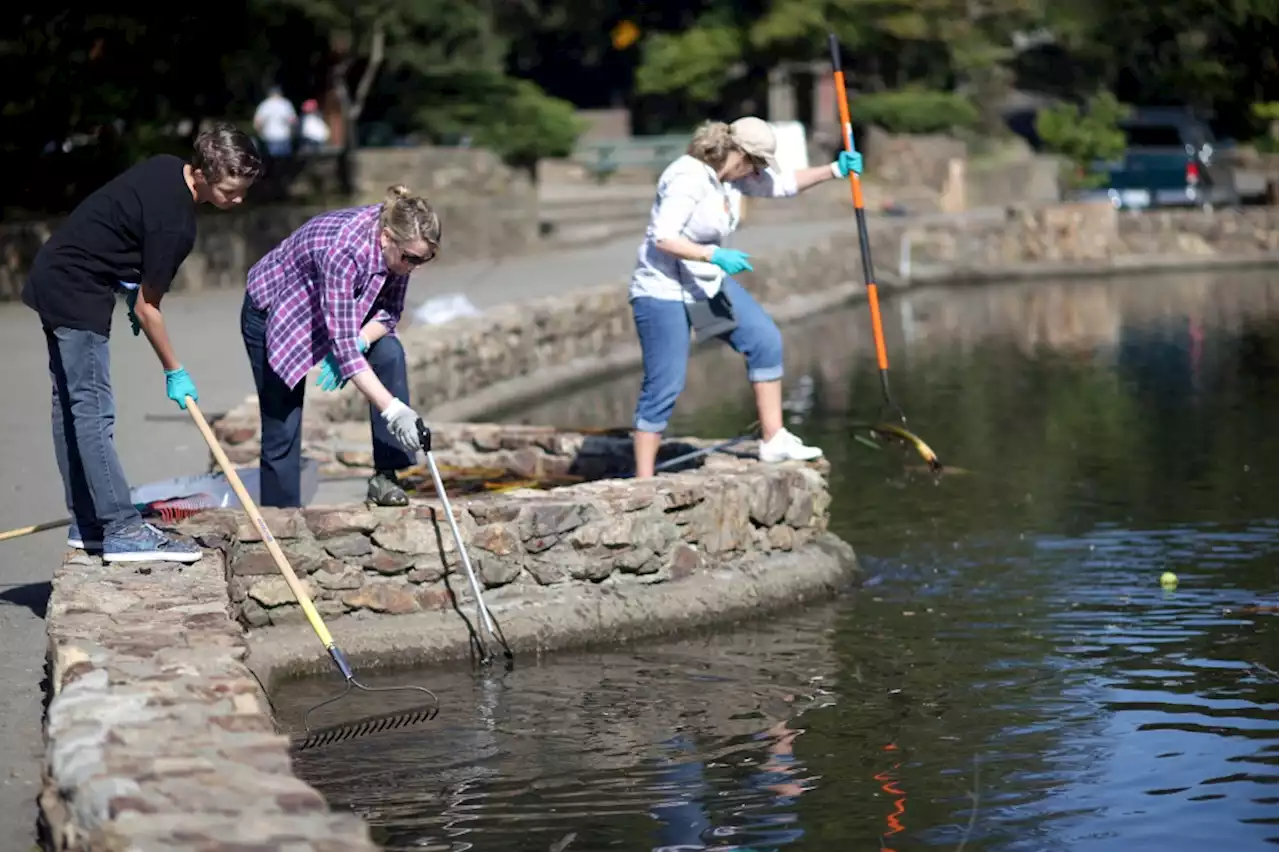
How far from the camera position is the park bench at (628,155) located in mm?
38469

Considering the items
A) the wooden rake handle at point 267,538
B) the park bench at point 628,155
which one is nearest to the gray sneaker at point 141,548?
the wooden rake handle at point 267,538

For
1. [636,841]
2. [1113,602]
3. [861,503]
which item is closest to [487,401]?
[861,503]

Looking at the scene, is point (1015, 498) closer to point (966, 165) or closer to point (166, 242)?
point (166, 242)

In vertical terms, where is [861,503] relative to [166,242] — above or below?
below

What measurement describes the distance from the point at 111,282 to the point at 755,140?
11.0 feet

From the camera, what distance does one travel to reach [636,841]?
23.4ft

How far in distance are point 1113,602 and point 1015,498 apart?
2.90 metres

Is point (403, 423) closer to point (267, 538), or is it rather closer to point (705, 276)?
point (267, 538)

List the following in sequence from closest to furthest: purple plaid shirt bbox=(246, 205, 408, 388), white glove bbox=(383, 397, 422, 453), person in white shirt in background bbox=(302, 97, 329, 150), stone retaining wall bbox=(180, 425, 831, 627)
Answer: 1. white glove bbox=(383, 397, 422, 453)
2. purple plaid shirt bbox=(246, 205, 408, 388)
3. stone retaining wall bbox=(180, 425, 831, 627)
4. person in white shirt in background bbox=(302, 97, 329, 150)

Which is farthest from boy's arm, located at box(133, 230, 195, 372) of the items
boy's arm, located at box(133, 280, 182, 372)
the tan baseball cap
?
the tan baseball cap

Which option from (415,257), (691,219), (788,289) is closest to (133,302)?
(415,257)

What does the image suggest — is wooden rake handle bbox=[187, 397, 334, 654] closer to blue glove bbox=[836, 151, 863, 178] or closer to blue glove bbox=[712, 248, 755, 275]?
blue glove bbox=[712, 248, 755, 275]

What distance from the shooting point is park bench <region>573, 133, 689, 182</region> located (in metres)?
38.5

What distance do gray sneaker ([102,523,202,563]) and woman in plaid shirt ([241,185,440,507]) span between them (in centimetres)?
100
